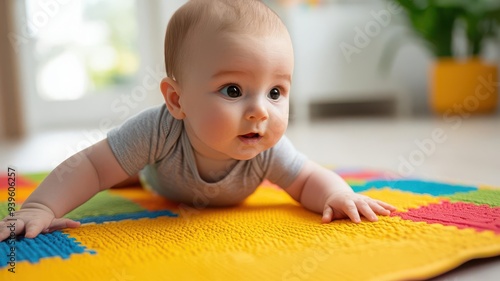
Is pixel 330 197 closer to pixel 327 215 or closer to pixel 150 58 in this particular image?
pixel 327 215

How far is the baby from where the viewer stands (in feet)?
2.48

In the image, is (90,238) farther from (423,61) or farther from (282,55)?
(423,61)

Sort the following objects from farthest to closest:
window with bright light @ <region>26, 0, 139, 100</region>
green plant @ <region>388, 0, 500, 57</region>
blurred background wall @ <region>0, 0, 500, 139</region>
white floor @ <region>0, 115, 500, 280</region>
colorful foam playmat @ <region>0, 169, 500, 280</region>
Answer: window with bright light @ <region>26, 0, 139, 100</region>
blurred background wall @ <region>0, 0, 500, 139</region>
green plant @ <region>388, 0, 500, 57</region>
white floor @ <region>0, 115, 500, 280</region>
colorful foam playmat @ <region>0, 169, 500, 280</region>

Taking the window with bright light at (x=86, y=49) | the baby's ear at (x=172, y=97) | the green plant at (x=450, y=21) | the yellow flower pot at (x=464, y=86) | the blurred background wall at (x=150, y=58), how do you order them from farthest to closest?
1. the window with bright light at (x=86, y=49)
2. the blurred background wall at (x=150, y=58)
3. the yellow flower pot at (x=464, y=86)
4. the green plant at (x=450, y=21)
5. the baby's ear at (x=172, y=97)

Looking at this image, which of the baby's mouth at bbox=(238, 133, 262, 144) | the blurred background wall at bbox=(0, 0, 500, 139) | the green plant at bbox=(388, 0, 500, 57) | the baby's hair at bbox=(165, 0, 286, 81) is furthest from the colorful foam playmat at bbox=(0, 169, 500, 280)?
the blurred background wall at bbox=(0, 0, 500, 139)

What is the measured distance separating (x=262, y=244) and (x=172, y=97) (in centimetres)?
28

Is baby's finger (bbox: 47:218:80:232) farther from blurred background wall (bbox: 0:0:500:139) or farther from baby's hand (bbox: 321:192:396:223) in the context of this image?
blurred background wall (bbox: 0:0:500:139)

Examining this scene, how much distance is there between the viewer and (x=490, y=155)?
5.05 feet

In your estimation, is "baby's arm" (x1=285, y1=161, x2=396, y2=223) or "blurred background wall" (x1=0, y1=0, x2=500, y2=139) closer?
"baby's arm" (x1=285, y1=161, x2=396, y2=223)

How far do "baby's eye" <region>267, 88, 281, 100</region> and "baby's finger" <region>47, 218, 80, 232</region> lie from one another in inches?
12.7

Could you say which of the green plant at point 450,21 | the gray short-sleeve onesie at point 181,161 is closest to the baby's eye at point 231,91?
the gray short-sleeve onesie at point 181,161

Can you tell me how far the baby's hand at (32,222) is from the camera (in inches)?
28.5

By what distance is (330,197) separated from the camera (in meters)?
0.82

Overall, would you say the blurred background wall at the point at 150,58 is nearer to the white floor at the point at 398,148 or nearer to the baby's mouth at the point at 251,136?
the white floor at the point at 398,148
